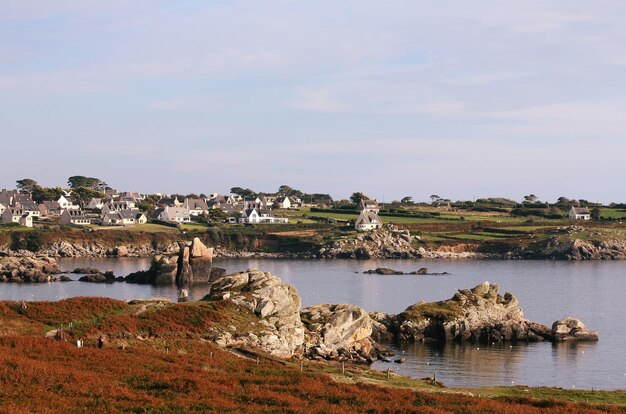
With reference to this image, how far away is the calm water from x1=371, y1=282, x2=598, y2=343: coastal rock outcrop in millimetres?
2898

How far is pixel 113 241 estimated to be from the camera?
190 metres

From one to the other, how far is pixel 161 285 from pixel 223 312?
6952 centimetres

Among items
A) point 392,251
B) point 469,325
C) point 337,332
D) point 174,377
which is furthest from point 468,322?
point 392,251

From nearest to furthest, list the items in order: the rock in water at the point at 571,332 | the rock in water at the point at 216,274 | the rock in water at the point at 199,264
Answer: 1. the rock in water at the point at 571,332
2. the rock in water at the point at 199,264
3. the rock in water at the point at 216,274

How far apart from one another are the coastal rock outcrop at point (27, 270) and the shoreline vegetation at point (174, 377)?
79.8m

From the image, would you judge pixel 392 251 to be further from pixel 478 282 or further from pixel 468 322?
pixel 468 322

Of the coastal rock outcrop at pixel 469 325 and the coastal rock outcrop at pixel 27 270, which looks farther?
the coastal rock outcrop at pixel 27 270

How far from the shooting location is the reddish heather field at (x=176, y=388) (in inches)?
1100

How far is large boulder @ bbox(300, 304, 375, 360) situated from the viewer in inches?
2469

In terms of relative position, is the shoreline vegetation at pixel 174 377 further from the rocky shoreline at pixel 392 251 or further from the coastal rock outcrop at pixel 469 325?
the rocky shoreline at pixel 392 251

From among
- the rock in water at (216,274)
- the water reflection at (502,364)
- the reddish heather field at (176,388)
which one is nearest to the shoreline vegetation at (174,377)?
the reddish heather field at (176,388)

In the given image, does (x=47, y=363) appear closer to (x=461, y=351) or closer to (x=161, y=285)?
(x=461, y=351)

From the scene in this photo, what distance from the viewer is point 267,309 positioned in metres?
61.2

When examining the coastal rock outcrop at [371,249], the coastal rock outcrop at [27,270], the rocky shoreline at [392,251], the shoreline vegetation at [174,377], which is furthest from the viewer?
the coastal rock outcrop at [371,249]
